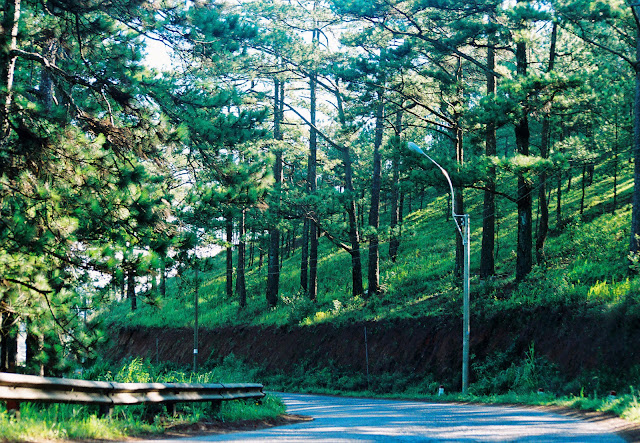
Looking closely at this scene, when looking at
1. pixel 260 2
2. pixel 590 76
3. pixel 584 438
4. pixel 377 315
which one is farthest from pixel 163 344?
pixel 584 438

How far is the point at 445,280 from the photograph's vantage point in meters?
29.3

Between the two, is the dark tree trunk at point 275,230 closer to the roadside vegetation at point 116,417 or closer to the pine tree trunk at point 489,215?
the pine tree trunk at point 489,215

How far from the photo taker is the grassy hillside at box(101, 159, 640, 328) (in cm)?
2103

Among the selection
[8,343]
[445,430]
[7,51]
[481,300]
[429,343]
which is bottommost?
[445,430]

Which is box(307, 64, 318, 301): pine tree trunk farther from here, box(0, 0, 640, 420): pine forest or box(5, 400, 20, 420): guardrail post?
box(5, 400, 20, 420): guardrail post

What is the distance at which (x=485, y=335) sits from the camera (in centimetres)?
2178

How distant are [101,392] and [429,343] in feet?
58.6

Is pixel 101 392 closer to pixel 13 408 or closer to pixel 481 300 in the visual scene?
pixel 13 408

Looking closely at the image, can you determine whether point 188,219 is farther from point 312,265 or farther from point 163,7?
point 312,265

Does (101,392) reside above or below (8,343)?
below

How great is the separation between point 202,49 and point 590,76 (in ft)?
48.0

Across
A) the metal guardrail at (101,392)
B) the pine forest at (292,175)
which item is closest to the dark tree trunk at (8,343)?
the pine forest at (292,175)

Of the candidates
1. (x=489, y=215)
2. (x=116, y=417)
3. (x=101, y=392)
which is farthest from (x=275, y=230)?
(x=101, y=392)

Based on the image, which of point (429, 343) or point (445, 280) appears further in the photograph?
point (445, 280)
